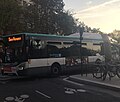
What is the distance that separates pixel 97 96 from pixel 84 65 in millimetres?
10220

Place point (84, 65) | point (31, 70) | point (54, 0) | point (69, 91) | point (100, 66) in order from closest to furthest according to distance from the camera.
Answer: point (69, 91), point (100, 66), point (31, 70), point (84, 65), point (54, 0)

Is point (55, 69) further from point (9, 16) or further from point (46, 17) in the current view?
point (46, 17)

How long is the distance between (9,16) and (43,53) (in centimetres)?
1497

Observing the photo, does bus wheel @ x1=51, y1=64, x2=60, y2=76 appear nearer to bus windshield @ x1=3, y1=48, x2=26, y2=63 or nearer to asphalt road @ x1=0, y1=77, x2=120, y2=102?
bus windshield @ x1=3, y1=48, x2=26, y2=63

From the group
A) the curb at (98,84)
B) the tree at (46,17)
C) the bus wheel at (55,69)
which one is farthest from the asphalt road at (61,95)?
the tree at (46,17)

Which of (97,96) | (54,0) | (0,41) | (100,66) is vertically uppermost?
(54,0)

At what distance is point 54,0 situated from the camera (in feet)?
158

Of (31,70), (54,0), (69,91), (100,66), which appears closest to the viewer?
(69,91)

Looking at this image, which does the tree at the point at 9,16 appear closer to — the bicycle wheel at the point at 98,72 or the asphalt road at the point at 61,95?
the bicycle wheel at the point at 98,72

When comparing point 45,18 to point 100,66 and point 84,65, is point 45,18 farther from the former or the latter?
point 100,66

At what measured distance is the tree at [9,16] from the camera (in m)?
32.0

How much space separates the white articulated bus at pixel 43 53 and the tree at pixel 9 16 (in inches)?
505

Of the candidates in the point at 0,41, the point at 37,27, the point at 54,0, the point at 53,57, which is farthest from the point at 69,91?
the point at 54,0

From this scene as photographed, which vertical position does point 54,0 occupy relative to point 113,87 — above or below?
above
